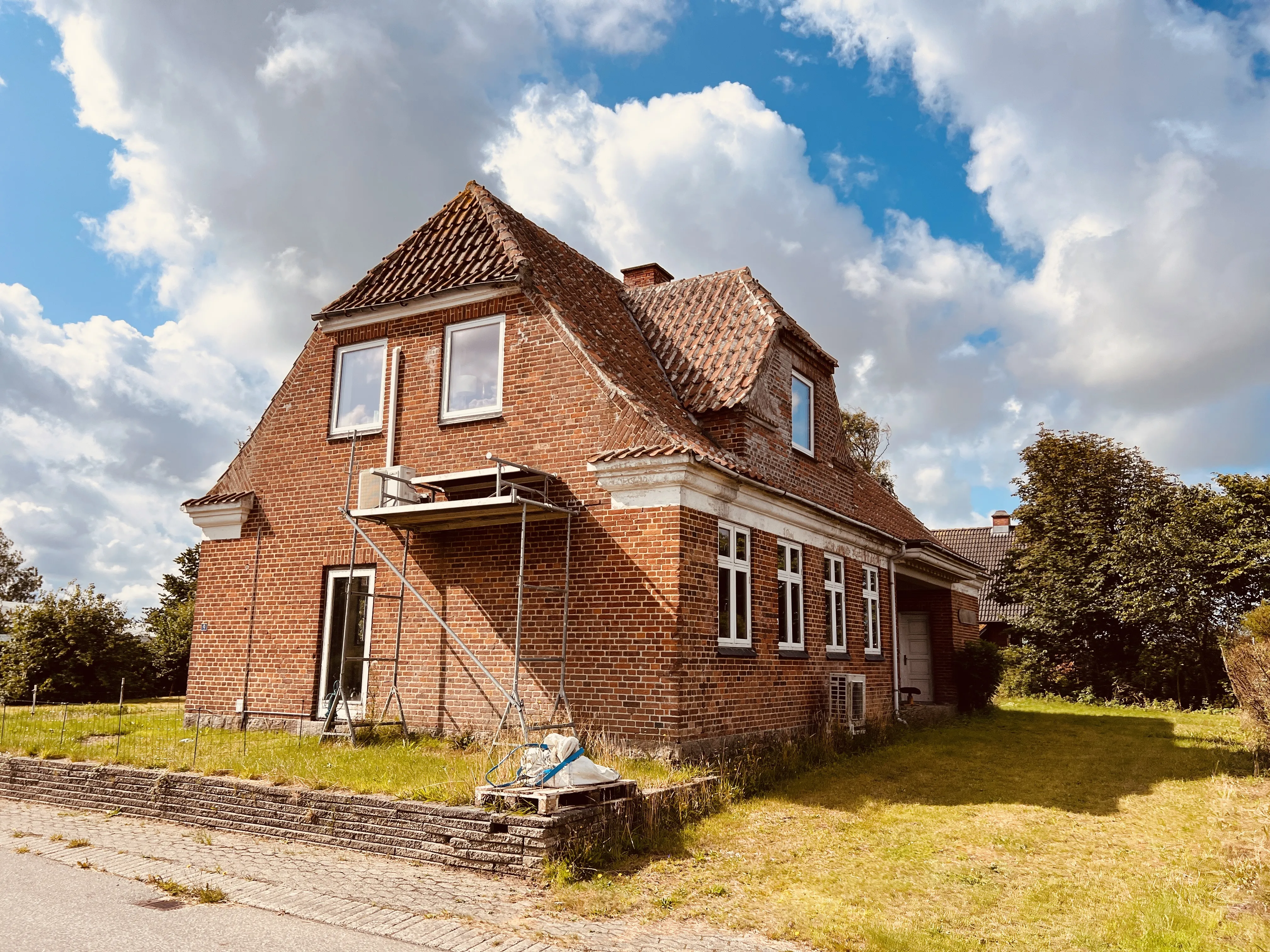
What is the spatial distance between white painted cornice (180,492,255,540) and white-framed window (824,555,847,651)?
29.7 ft

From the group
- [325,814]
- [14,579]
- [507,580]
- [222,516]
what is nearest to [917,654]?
[507,580]

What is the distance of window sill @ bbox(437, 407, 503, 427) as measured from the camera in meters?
12.1

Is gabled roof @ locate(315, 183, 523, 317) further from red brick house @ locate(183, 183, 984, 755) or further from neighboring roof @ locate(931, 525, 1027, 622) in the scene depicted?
neighboring roof @ locate(931, 525, 1027, 622)

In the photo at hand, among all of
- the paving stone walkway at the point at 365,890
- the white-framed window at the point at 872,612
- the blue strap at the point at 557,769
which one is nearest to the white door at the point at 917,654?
the white-framed window at the point at 872,612

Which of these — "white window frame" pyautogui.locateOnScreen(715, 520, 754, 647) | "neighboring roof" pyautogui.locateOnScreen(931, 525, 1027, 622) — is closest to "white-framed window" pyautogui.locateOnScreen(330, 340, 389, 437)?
"white window frame" pyautogui.locateOnScreen(715, 520, 754, 647)

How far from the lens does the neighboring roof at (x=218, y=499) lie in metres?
14.0

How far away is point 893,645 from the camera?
17.1 m

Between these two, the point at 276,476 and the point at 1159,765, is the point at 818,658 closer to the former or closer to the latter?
the point at 1159,765

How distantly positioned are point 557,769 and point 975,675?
51.3 feet

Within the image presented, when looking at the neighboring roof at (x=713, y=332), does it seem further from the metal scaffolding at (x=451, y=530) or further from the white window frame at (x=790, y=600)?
the metal scaffolding at (x=451, y=530)

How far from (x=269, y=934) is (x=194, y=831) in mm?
3741

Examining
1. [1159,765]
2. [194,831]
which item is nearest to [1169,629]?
[1159,765]

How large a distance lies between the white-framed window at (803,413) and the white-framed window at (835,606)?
1896 millimetres

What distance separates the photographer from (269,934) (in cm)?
579
